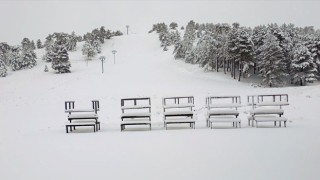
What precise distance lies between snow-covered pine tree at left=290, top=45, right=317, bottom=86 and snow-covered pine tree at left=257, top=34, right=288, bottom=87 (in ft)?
7.44

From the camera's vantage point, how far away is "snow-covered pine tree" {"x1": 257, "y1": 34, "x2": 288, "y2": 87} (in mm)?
42000

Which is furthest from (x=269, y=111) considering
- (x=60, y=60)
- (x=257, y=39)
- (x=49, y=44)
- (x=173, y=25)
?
(x=173, y=25)

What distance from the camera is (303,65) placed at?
42719 mm

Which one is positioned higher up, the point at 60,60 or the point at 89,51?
the point at 89,51

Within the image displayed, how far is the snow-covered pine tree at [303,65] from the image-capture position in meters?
42.9

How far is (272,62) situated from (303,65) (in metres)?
5.00

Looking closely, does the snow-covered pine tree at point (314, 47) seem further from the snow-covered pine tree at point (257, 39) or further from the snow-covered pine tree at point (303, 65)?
the snow-covered pine tree at point (257, 39)

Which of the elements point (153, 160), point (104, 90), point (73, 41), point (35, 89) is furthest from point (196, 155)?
point (73, 41)

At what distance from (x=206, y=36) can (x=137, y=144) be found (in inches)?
1644

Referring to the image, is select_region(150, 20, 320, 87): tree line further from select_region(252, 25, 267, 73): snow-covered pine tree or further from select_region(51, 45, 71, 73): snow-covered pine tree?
select_region(51, 45, 71, 73): snow-covered pine tree

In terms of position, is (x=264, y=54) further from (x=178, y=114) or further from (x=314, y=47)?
(x=178, y=114)

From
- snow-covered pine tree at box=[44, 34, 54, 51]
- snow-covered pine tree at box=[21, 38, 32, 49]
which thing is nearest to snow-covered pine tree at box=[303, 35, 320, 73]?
snow-covered pine tree at box=[44, 34, 54, 51]

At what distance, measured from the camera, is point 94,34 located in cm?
8162

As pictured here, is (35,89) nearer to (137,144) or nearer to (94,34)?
(137,144)
